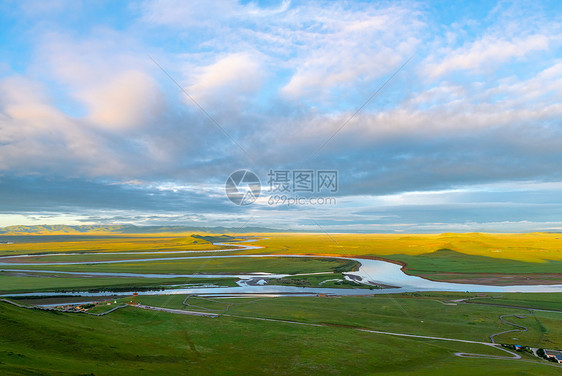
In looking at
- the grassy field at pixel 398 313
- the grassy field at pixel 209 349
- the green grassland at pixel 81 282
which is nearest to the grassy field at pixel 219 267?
the green grassland at pixel 81 282

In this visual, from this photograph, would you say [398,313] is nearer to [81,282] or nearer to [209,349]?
[209,349]

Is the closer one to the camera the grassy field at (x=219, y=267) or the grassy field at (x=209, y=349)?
the grassy field at (x=209, y=349)

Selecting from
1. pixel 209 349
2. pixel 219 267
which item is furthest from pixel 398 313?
pixel 219 267

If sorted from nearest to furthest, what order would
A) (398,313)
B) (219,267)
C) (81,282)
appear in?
1. (398,313)
2. (81,282)
3. (219,267)

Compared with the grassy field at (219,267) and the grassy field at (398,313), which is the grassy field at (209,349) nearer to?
the grassy field at (398,313)

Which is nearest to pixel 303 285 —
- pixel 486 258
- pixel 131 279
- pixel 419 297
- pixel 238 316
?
pixel 419 297

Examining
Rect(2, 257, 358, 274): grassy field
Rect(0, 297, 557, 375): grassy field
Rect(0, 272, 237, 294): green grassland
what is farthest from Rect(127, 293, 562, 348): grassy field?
Rect(2, 257, 358, 274): grassy field

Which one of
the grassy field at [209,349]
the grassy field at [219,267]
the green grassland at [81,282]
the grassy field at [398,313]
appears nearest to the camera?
the grassy field at [209,349]

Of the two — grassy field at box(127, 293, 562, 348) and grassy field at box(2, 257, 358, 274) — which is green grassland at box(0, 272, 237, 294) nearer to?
grassy field at box(2, 257, 358, 274)

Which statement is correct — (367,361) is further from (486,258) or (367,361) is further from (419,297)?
(486,258)
